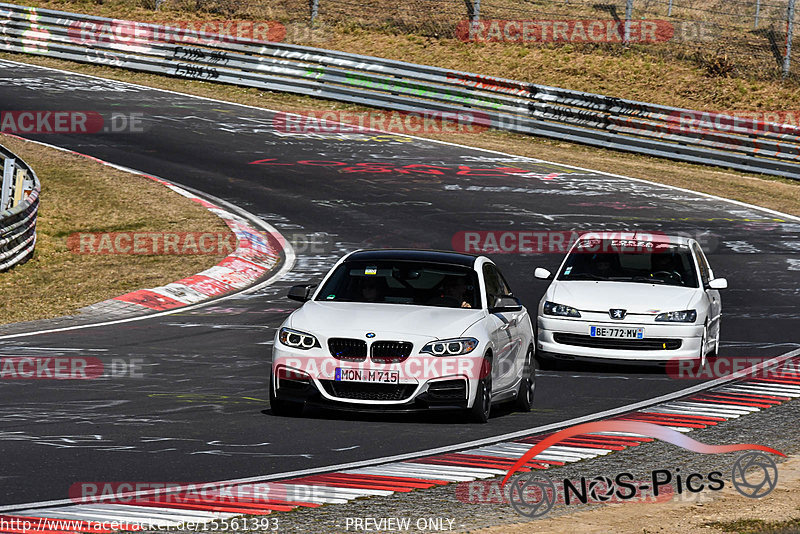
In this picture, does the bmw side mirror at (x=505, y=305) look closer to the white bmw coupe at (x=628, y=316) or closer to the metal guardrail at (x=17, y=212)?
the white bmw coupe at (x=628, y=316)

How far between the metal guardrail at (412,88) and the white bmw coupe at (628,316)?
15.1m

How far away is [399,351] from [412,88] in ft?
73.1

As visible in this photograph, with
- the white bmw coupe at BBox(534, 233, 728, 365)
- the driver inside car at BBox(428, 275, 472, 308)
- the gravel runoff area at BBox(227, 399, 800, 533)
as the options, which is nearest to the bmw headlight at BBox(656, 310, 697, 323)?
the white bmw coupe at BBox(534, 233, 728, 365)

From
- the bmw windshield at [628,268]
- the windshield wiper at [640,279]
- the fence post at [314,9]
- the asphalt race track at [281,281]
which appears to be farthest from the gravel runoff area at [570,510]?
the fence post at [314,9]

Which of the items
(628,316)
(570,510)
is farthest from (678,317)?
(570,510)

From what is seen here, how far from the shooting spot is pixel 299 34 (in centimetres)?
3944

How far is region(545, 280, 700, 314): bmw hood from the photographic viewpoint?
13.5 m

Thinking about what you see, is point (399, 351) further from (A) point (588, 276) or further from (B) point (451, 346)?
(A) point (588, 276)

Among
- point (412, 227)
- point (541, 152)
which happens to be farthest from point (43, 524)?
point (541, 152)

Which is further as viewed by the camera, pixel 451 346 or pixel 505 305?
pixel 505 305

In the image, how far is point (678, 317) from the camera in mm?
13445

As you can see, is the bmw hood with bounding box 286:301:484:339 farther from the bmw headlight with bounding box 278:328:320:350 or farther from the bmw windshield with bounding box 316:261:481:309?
the bmw windshield with bounding box 316:261:481:309

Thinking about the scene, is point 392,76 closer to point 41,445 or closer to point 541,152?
point 541,152

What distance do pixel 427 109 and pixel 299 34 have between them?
8.98m
